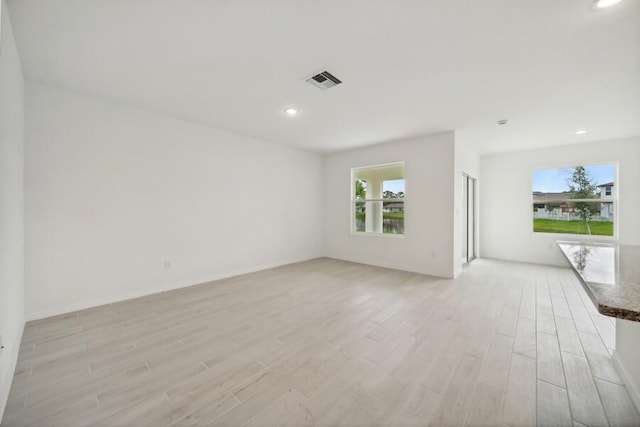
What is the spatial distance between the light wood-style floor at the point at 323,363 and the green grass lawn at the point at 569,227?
2504 millimetres

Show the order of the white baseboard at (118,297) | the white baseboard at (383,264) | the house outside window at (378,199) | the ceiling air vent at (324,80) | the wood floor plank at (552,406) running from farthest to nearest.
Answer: the house outside window at (378,199), the white baseboard at (383,264), the white baseboard at (118,297), the ceiling air vent at (324,80), the wood floor plank at (552,406)

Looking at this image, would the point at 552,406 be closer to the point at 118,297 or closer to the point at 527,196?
the point at 118,297

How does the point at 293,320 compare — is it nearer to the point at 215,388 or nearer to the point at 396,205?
the point at 215,388

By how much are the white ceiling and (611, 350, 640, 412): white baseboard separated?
2.45m

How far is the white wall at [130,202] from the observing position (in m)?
2.74

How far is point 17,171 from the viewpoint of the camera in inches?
87.6

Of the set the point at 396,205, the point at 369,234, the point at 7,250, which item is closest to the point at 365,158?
the point at 396,205

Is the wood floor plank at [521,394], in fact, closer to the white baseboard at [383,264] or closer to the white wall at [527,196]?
the white baseboard at [383,264]

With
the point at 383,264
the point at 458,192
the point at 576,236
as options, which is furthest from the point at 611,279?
the point at 576,236

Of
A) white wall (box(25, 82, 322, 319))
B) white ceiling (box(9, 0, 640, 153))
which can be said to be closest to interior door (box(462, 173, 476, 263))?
white ceiling (box(9, 0, 640, 153))

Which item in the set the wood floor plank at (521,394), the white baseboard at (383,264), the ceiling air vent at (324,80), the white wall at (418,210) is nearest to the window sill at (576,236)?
the white wall at (418,210)

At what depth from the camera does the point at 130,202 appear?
130 inches

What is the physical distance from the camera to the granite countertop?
810 mm

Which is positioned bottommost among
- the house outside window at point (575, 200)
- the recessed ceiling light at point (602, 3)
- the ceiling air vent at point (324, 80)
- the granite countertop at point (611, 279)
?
the granite countertop at point (611, 279)
